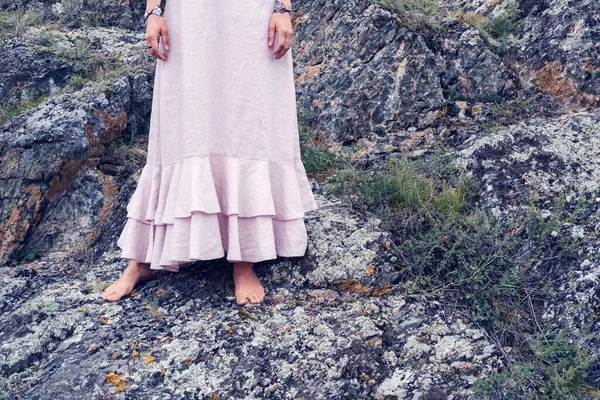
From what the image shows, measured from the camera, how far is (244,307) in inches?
96.4

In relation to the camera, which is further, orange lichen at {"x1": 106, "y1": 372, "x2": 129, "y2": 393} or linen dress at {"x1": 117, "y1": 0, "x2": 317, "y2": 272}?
linen dress at {"x1": 117, "y1": 0, "x2": 317, "y2": 272}

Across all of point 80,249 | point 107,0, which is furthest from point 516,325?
point 107,0

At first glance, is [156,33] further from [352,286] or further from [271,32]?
[352,286]

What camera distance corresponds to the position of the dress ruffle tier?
2375 mm

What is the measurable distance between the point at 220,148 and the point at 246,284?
655 millimetres

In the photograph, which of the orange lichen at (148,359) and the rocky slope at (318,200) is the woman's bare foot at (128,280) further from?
the orange lichen at (148,359)

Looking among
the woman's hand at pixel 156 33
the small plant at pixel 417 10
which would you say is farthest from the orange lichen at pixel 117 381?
the small plant at pixel 417 10

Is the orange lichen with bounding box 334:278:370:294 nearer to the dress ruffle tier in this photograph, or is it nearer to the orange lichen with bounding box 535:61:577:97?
the dress ruffle tier

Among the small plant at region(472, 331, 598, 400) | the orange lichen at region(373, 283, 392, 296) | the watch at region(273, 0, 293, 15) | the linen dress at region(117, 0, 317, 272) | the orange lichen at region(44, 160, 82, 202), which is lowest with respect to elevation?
the small plant at region(472, 331, 598, 400)

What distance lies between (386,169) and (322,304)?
1.20 metres

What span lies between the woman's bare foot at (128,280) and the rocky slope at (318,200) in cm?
6

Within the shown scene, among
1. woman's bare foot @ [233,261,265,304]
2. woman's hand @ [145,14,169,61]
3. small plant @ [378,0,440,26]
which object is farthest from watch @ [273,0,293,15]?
small plant @ [378,0,440,26]

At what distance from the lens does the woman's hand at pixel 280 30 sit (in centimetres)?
254

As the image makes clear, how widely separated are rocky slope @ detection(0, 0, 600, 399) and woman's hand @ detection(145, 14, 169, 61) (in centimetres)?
110
